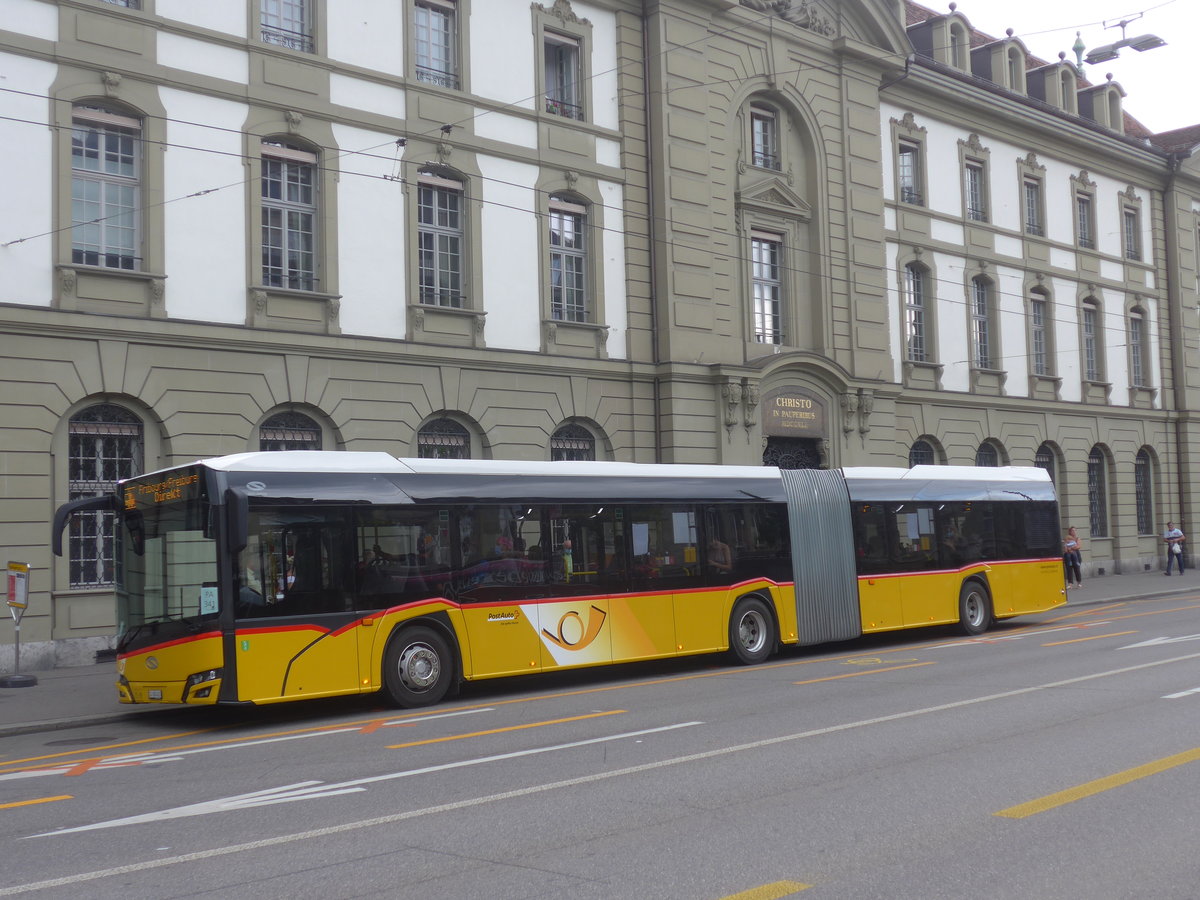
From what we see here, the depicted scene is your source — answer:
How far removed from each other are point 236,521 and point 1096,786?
8.33m

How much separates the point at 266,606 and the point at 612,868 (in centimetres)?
759

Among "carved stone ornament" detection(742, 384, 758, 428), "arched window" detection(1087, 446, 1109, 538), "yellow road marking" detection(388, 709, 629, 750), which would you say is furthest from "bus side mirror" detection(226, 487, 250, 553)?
"arched window" detection(1087, 446, 1109, 538)

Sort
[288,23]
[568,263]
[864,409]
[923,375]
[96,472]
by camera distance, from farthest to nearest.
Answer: [923,375] < [864,409] < [568,263] < [288,23] < [96,472]

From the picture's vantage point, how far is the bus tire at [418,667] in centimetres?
1405

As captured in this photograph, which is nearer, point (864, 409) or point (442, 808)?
point (442, 808)

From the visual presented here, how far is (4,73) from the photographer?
18.2 meters

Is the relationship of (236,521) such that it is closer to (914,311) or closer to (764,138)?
(764,138)

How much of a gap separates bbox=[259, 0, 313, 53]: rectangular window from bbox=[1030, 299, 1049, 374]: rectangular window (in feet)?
76.6

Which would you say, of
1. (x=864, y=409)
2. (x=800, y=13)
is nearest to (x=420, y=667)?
(x=864, y=409)

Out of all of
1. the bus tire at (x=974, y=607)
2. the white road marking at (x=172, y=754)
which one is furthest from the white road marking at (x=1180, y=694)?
the bus tire at (x=974, y=607)

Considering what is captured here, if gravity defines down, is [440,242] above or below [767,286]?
below

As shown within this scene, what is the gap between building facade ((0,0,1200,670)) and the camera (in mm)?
18938

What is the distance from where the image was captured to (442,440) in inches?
915

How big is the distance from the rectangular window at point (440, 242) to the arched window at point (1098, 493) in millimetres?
23324
